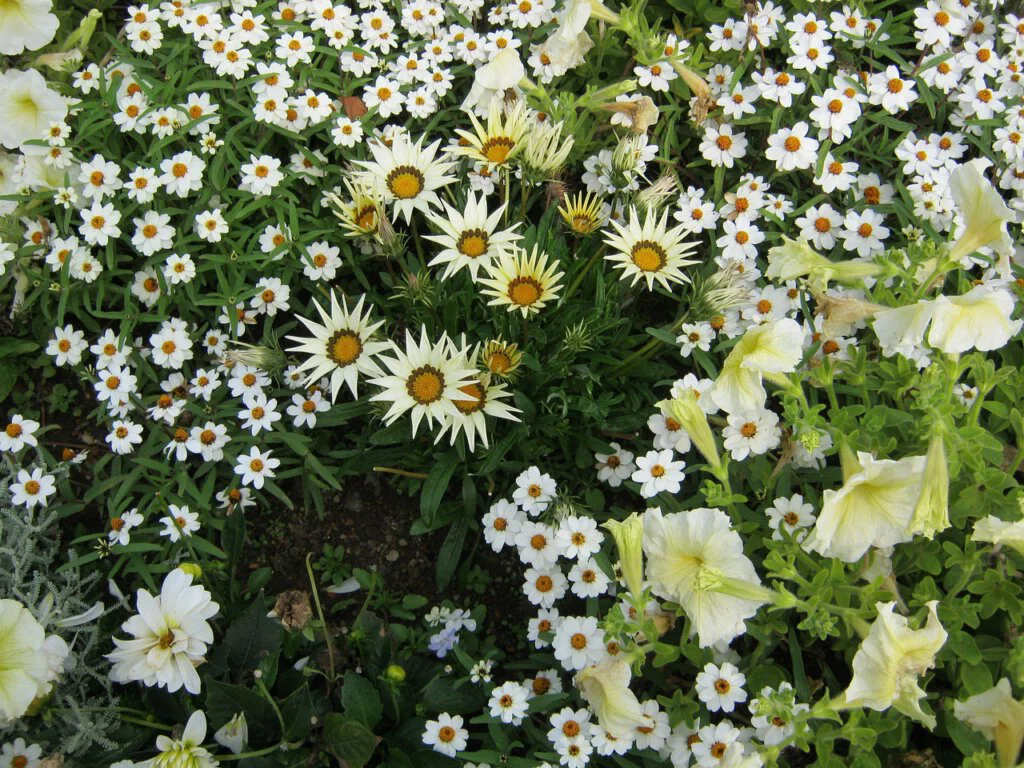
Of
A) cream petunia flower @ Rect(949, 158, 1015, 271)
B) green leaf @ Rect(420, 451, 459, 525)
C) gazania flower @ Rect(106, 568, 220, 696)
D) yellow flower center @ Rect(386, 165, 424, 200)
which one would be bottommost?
gazania flower @ Rect(106, 568, 220, 696)

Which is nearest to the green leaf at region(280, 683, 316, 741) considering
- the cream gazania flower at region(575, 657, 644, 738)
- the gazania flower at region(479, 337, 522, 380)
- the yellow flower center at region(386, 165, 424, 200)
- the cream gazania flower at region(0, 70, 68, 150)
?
the cream gazania flower at region(575, 657, 644, 738)

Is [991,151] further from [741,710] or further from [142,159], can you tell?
[142,159]

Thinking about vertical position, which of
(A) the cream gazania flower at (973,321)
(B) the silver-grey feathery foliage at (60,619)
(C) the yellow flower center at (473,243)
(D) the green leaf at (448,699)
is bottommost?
(B) the silver-grey feathery foliage at (60,619)

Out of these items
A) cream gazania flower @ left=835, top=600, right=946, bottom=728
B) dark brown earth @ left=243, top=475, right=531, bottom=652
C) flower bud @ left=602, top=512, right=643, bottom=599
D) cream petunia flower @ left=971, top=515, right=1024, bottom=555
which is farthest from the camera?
dark brown earth @ left=243, top=475, right=531, bottom=652

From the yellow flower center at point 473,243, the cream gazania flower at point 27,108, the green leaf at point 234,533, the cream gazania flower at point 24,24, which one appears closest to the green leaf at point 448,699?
the green leaf at point 234,533

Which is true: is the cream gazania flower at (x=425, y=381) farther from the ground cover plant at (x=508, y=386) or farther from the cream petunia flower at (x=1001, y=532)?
the cream petunia flower at (x=1001, y=532)

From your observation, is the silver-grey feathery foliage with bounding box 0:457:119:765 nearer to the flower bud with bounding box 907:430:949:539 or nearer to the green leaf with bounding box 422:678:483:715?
the green leaf with bounding box 422:678:483:715

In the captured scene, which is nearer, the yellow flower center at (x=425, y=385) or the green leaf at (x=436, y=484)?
the yellow flower center at (x=425, y=385)
